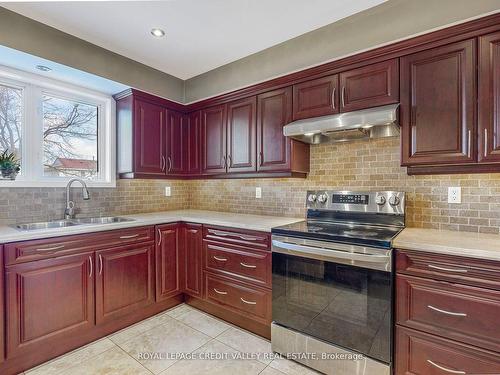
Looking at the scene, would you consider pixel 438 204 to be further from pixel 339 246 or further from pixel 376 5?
pixel 376 5

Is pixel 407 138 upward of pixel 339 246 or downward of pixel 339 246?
upward

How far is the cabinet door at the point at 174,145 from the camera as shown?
3.09 meters

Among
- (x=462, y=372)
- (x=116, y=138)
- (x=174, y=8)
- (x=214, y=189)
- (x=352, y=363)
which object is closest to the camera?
(x=462, y=372)

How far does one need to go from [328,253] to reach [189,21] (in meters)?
2.09

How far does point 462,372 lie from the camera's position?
1.38 m

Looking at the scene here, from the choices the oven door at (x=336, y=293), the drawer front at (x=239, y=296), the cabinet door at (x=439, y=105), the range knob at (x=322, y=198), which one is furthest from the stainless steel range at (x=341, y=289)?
the cabinet door at (x=439, y=105)

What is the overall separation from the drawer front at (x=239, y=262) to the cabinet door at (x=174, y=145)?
3.61 ft

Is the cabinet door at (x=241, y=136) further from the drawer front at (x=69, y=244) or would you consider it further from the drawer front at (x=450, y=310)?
the drawer front at (x=450, y=310)

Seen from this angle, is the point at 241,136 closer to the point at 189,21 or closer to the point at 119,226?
the point at 189,21

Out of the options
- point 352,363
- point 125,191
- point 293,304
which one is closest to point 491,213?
point 352,363

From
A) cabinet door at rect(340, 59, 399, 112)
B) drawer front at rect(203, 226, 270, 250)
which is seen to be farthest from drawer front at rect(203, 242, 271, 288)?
cabinet door at rect(340, 59, 399, 112)

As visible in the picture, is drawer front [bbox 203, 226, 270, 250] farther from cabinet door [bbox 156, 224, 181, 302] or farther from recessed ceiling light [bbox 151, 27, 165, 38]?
recessed ceiling light [bbox 151, 27, 165, 38]

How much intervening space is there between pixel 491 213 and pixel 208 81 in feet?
9.47

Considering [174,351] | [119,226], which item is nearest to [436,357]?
[174,351]
